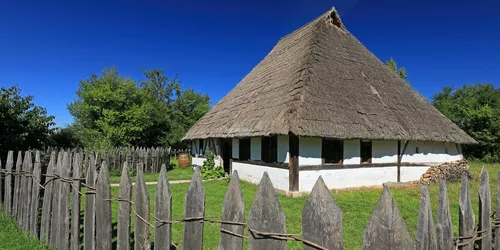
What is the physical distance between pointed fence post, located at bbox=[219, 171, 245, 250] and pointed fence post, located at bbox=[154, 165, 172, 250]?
56 centimetres

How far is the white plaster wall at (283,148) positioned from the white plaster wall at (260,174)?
392 mm

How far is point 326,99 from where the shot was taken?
10516 mm

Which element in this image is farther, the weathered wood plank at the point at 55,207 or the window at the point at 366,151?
the window at the point at 366,151

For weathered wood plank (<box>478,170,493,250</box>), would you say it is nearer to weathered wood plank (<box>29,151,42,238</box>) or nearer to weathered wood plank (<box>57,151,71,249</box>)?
weathered wood plank (<box>57,151,71,249</box>)

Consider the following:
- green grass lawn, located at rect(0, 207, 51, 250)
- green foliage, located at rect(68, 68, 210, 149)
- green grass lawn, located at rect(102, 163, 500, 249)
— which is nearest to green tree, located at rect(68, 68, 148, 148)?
green foliage, located at rect(68, 68, 210, 149)

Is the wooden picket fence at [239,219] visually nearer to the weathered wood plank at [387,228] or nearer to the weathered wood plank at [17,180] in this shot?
the weathered wood plank at [387,228]

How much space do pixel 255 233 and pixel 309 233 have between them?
38 centimetres

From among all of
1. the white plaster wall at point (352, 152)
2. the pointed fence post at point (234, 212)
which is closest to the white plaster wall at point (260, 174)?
the white plaster wall at point (352, 152)

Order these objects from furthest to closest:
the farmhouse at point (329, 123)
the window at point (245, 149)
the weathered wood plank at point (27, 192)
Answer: the window at point (245, 149) → the farmhouse at point (329, 123) → the weathered wood plank at point (27, 192)

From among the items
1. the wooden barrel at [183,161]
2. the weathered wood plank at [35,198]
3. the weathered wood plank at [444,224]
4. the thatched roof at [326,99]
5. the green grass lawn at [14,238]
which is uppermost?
the thatched roof at [326,99]

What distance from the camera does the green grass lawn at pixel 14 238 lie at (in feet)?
12.4

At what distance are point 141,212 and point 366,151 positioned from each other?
1000 cm

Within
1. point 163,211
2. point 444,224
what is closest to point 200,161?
point 163,211

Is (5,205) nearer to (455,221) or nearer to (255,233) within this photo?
(255,233)
